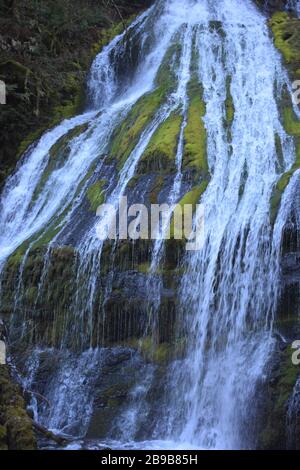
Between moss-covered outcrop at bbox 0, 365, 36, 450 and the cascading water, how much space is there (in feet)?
5.58

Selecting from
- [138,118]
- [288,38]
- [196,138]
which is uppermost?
[288,38]

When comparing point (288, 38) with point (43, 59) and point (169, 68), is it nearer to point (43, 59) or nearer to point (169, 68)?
point (169, 68)

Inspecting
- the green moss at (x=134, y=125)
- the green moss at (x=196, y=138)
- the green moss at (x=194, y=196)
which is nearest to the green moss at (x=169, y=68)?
the green moss at (x=134, y=125)

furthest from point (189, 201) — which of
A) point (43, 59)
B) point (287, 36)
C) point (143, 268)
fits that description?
point (43, 59)

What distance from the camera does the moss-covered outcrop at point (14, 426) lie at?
6.68 metres

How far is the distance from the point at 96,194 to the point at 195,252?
10.6 ft

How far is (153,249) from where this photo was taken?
32.9 ft

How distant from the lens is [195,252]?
31.9 feet

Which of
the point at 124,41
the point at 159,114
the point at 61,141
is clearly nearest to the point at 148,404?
the point at 159,114

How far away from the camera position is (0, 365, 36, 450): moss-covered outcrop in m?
6.68

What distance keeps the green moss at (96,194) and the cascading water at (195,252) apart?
0.19m

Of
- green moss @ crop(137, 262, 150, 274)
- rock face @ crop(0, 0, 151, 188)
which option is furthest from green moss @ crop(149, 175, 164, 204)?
rock face @ crop(0, 0, 151, 188)

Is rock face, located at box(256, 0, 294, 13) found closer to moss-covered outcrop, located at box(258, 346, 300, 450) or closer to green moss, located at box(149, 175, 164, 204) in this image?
green moss, located at box(149, 175, 164, 204)

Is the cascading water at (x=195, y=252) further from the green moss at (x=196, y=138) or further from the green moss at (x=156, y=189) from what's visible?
the green moss at (x=156, y=189)
